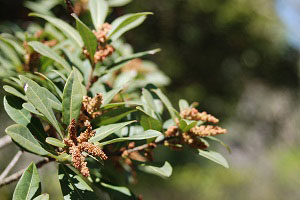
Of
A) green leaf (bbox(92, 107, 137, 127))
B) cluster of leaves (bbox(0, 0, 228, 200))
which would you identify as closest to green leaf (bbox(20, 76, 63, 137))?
cluster of leaves (bbox(0, 0, 228, 200))

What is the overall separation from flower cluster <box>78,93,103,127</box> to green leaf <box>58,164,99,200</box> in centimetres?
9

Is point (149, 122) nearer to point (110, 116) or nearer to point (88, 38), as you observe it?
point (110, 116)

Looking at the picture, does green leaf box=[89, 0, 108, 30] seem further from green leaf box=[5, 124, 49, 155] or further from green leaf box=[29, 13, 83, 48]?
green leaf box=[5, 124, 49, 155]

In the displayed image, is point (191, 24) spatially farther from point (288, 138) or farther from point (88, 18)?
point (288, 138)

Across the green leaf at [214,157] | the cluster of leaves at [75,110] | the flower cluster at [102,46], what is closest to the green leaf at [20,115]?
the cluster of leaves at [75,110]

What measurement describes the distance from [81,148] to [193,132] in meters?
0.25

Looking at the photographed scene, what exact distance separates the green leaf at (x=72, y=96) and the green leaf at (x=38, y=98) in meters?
0.03

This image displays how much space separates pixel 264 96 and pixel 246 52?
201cm

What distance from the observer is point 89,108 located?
628 millimetres

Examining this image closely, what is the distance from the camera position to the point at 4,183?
730mm

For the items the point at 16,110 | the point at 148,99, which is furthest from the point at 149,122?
the point at 16,110

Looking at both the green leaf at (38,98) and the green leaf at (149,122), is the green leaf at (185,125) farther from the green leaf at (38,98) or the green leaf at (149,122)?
the green leaf at (38,98)

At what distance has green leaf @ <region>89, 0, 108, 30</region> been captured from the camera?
835 mm

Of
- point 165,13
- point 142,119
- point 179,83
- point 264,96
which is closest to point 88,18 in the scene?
point 142,119
